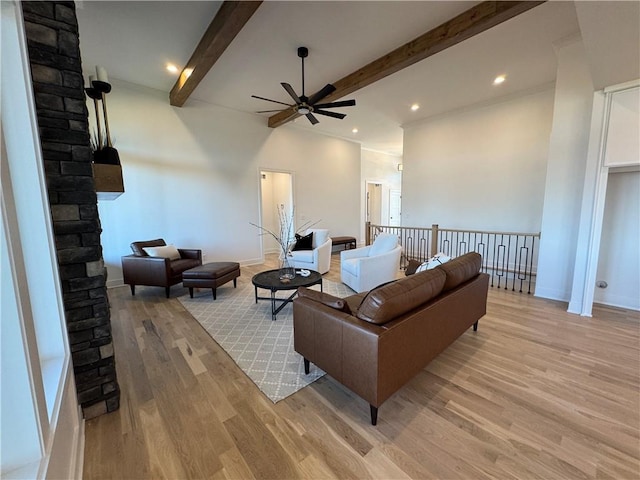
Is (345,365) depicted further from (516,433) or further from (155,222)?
(155,222)

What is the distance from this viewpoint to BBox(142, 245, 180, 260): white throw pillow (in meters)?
4.02

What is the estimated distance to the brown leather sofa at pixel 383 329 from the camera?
1519mm

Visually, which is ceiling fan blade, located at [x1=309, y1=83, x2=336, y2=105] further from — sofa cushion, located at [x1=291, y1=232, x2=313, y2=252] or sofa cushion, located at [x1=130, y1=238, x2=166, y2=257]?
sofa cushion, located at [x1=130, y1=238, x2=166, y2=257]

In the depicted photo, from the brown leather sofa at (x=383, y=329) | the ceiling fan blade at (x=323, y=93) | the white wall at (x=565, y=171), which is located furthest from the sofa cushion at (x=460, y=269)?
the ceiling fan blade at (x=323, y=93)

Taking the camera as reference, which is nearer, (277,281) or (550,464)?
(550,464)

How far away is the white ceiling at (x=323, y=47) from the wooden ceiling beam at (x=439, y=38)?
0.09 metres

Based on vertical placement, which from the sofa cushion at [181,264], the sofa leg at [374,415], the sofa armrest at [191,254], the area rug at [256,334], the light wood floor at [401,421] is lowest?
the light wood floor at [401,421]

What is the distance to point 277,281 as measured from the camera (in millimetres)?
3199

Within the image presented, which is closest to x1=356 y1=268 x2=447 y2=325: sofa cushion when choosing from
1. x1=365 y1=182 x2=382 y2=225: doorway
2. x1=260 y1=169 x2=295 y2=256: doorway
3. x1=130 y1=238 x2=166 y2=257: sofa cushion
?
x1=130 y1=238 x2=166 y2=257: sofa cushion

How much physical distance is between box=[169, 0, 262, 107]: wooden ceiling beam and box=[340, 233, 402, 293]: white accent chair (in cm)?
312

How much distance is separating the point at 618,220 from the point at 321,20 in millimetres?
4375

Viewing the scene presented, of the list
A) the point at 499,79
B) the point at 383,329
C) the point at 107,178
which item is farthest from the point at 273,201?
the point at 383,329

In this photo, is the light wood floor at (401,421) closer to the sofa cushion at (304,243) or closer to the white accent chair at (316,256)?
the white accent chair at (316,256)

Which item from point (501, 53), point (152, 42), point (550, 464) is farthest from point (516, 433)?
point (152, 42)
